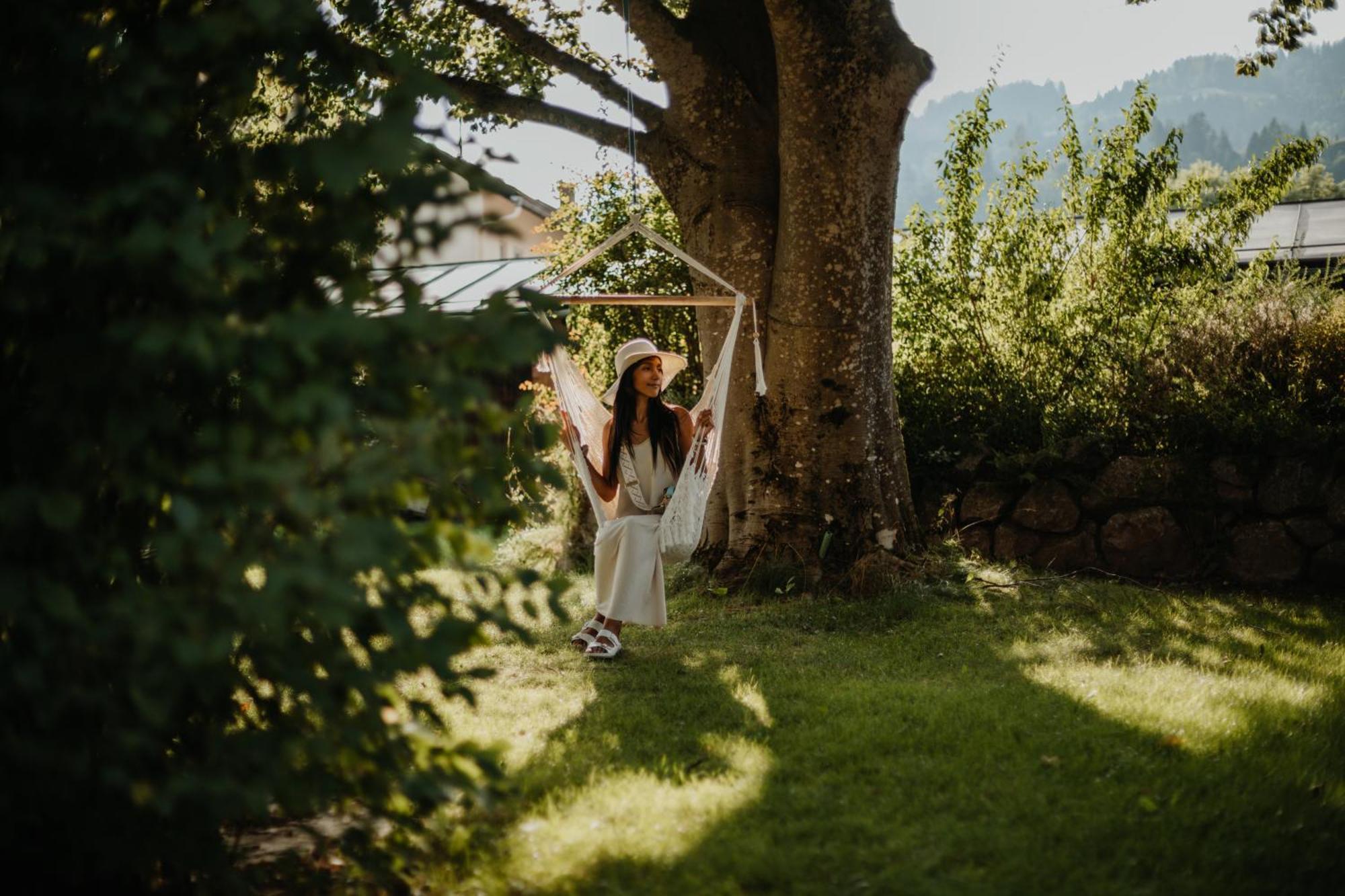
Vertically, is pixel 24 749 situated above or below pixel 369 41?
below

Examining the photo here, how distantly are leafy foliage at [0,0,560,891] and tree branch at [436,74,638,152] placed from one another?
420 cm

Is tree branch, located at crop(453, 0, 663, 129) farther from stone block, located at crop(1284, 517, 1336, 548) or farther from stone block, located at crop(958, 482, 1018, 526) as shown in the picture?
stone block, located at crop(1284, 517, 1336, 548)

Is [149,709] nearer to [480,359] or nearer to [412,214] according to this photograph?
[480,359]

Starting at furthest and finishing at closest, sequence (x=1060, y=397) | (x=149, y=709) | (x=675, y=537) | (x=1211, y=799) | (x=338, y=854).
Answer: (x=1060, y=397) → (x=675, y=537) → (x=1211, y=799) → (x=338, y=854) → (x=149, y=709)

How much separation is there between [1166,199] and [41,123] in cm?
693

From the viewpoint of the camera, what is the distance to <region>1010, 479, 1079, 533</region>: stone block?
21.2 feet

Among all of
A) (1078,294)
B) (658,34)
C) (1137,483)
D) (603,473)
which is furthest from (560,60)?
(1137,483)

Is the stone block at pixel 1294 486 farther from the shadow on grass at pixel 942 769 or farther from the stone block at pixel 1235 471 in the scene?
the shadow on grass at pixel 942 769

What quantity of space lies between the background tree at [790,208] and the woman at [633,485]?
3.15 feet

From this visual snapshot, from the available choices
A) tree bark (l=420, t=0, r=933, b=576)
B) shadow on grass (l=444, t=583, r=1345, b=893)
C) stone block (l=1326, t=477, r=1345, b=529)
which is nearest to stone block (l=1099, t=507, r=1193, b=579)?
stone block (l=1326, t=477, r=1345, b=529)

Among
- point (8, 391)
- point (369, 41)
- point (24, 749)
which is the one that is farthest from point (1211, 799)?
point (369, 41)

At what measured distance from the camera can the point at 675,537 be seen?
466 cm

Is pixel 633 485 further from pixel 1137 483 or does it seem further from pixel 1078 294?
pixel 1078 294

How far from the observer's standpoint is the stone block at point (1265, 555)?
602 centimetres
